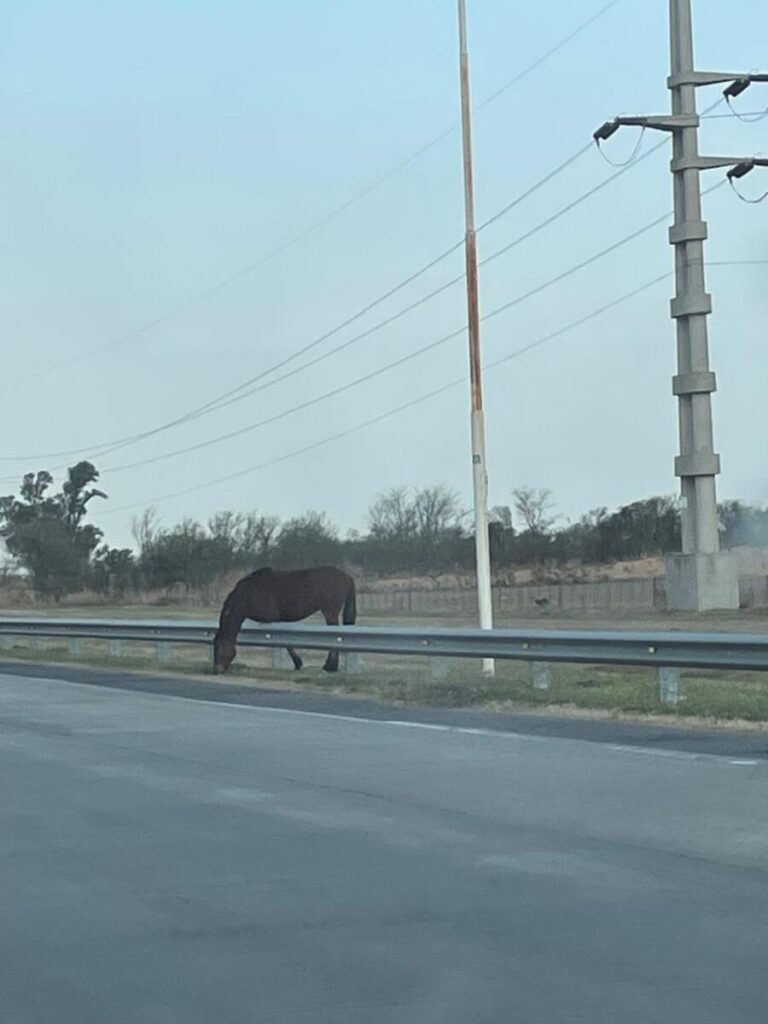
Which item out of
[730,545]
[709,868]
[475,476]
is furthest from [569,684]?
[730,545]

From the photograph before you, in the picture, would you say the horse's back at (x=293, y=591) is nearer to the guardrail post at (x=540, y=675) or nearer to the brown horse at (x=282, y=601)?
the brown horse at (x=282, y=601)

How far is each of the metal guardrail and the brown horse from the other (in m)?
0.44

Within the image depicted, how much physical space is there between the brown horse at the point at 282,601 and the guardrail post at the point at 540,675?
747 cm

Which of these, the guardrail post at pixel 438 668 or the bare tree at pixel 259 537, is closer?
the guardrail post at pixel 438 668

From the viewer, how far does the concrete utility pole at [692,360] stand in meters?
47.4

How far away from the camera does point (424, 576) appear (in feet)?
221

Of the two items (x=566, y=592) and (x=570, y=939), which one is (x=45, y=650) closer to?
(x=566, y=592)

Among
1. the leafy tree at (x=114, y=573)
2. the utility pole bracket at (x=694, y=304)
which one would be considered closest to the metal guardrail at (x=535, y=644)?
the utility pole bracket at (x=694, y=304)

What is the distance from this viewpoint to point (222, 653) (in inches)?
1121

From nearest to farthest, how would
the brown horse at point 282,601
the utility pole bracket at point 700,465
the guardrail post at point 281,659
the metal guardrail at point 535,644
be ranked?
the metal guardrail at point 535,644
the brown horse at point 282,601
the guardrail post at point 281,659
the utility pole bracket at point 700,465

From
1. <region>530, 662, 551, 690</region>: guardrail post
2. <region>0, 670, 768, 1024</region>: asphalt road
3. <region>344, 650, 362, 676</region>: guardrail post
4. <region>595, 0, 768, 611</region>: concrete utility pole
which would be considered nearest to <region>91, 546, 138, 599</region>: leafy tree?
<region>595, 0, 768, 611</region>: concrete utility pole

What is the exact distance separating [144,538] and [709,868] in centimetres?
7226

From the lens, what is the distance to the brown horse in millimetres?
28750

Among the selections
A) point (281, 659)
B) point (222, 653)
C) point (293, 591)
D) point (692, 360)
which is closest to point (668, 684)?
point (222, 653)
